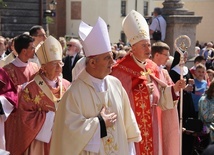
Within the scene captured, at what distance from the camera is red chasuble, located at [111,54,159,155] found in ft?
22.3

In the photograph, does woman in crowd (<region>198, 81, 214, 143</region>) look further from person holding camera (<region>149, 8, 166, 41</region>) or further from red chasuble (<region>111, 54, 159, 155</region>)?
person holding camera (<region>149, 8, 166, 41</region>)

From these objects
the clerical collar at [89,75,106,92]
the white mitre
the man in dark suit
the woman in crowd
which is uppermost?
the white mitre

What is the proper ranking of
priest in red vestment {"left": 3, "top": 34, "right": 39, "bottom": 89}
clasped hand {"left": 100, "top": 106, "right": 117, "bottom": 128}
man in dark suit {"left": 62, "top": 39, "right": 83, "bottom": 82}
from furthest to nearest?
man in dark suit {"left": 62, "top": 39, "right": 83, "bottom": 82}
priest in red vestment {"left": 3, "top": 34, "right": 39, "bottom": 89}
clasped hand {"left": 100, "top": 106, "right": 117, "bottom": 128}

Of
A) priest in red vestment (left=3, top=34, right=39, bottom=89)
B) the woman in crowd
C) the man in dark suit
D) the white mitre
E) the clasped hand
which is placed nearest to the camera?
the clasped hand

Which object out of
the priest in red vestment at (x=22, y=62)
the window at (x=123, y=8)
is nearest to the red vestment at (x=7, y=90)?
the priest in red vestment at (x=22, y=62)

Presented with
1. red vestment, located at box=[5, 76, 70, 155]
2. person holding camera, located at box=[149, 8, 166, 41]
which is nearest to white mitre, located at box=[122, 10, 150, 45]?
red vestment, located at box=[5, 76, 70, 155]

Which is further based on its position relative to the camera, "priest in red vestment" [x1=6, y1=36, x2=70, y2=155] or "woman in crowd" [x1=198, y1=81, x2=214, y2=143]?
"woman in crowd" [x1=198, y1=81, x2=214, y2=143]

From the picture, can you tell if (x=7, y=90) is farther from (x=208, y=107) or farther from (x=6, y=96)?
(x=208, y=107)

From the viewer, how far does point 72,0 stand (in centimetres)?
4953

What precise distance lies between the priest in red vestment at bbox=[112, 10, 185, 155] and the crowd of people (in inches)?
0.5

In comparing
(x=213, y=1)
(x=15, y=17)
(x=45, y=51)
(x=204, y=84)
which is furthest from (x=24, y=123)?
(x=213, y=1)

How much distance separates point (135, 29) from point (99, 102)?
1936 millimetres

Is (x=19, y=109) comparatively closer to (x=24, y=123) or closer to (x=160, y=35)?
(x=24, y=123)

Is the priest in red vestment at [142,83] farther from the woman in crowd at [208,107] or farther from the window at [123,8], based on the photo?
the window at [123,8]
